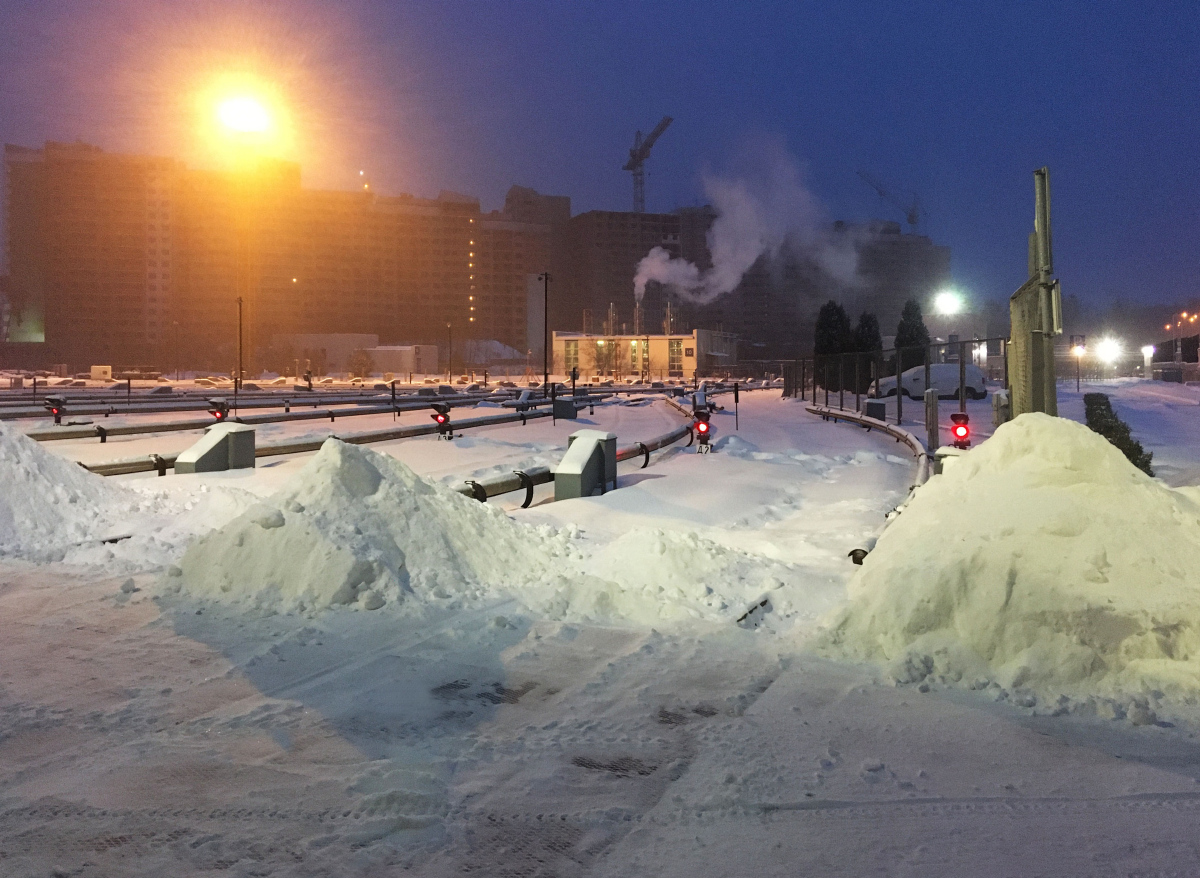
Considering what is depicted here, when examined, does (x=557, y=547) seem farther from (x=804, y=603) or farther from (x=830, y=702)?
(x=830, y=702)

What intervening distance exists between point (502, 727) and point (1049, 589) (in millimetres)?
3521

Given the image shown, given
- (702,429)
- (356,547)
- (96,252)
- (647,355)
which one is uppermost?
(96,252)

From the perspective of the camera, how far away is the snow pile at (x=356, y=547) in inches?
305

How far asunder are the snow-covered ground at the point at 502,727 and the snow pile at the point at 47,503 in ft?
0.62

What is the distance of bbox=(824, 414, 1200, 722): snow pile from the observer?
5.69 meters

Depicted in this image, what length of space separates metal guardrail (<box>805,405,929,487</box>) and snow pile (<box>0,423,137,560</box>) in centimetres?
1003

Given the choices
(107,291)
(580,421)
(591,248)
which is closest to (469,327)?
(591,248)

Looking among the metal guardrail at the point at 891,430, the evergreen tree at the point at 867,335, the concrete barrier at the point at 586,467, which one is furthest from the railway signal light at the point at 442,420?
the evergreen tree at the point at 867,335

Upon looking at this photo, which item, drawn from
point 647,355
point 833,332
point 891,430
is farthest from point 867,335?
point 647,355

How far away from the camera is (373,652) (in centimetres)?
653

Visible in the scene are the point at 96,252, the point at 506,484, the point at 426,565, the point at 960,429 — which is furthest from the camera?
the point at 96,252

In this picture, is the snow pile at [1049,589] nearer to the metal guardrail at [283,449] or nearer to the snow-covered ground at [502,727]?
the snow-covered ground at [502,727]

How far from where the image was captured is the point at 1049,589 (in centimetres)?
609

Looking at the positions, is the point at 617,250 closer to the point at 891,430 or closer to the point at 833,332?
the point at 833,332
